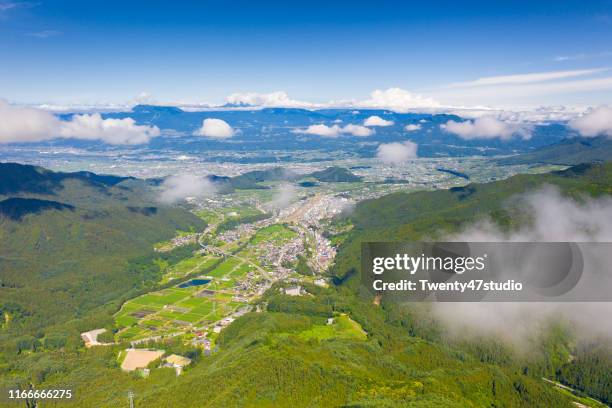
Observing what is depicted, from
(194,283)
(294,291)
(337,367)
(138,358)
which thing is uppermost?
(337,367)

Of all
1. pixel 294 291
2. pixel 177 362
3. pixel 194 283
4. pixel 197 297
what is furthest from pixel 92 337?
pixel 294 291

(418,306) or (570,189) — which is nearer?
(418,306)

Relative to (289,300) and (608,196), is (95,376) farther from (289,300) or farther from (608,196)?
(608,196)

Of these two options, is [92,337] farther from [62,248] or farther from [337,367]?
Result: [62,248]

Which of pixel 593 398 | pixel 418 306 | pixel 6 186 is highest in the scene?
pixel 6 186

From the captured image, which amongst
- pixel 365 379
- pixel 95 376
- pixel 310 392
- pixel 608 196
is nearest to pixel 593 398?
pixel 365 379

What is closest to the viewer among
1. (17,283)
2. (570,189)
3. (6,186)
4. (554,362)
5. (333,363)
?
(333,363)

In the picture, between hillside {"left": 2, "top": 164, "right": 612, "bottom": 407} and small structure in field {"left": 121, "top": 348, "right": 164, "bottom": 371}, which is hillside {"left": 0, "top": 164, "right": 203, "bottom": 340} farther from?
small structure in field {"left": 121, "top": 348, "right": 164, "bottom": 371}

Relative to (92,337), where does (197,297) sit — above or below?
below

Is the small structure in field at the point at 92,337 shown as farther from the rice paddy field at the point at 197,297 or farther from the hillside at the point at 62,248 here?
the hillside at the point at 62,248

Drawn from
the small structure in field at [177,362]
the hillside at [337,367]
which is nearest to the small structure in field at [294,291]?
the hillside at [337,367]

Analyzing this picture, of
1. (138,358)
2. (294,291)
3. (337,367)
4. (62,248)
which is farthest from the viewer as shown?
(62,248)
